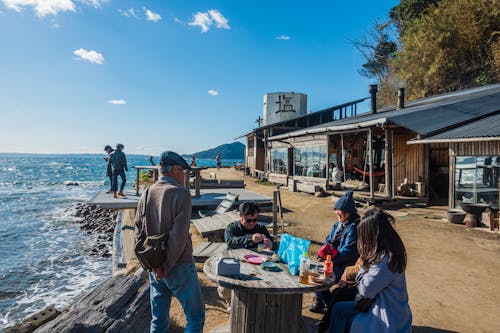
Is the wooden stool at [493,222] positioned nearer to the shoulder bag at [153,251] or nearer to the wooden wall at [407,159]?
the wooden wall at [407,159]

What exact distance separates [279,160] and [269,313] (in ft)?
70.0

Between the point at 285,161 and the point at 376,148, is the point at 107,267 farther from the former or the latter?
the point at 285,161

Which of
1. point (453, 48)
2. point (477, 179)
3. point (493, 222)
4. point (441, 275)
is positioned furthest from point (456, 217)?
point (453, 48)

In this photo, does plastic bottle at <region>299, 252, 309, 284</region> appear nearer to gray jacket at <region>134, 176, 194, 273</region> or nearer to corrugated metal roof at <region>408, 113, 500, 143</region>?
gray jacket at <region>134, 176, 194, 273</region>

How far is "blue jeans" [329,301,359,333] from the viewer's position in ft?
9.95

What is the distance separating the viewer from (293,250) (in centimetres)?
331

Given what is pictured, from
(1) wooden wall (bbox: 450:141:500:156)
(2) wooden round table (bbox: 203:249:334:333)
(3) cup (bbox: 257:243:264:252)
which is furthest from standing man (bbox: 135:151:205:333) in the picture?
(1) wooden wall (bbox: 450:141:500:156)

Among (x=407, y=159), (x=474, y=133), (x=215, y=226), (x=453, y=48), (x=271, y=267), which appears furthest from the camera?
(x=453, y=48)

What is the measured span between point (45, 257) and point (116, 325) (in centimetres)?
838

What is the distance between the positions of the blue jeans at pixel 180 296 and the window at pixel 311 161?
15.6m

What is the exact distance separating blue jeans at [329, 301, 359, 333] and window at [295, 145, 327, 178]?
14.9m

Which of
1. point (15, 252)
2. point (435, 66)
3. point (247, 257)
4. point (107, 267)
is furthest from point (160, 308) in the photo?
point (435, 66)

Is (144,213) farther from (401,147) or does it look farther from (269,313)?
(401,147)

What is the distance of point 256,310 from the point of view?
2971 mm
